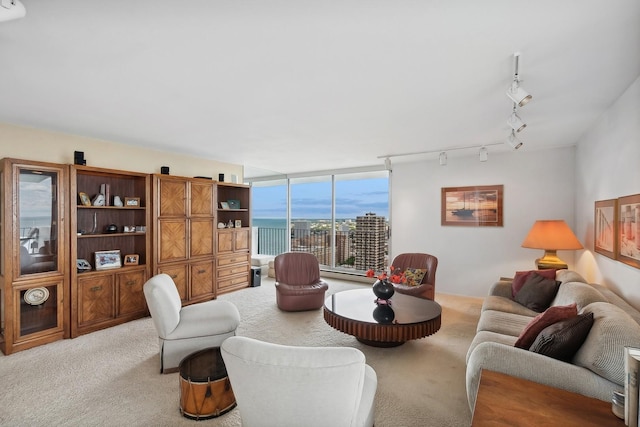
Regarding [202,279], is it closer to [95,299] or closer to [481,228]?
[95,299]

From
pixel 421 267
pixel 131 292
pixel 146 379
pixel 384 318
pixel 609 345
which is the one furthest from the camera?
pixel 421 267

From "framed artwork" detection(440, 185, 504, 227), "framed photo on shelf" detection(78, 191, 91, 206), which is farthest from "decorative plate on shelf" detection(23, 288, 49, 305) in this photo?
"framed artwork" detection(440, 185, 504, 227)

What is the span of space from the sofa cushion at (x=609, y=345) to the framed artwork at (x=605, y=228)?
139cm

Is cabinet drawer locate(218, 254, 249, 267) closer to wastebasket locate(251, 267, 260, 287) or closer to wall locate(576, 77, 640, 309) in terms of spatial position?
wastebasket locate(251, 267, 260, 287)

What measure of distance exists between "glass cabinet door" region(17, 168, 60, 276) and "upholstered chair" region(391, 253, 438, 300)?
169 inches

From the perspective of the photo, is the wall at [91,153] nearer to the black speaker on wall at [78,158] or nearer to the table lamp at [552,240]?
the black speaker on wall at [78,158]

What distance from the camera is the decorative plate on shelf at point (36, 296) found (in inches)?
127

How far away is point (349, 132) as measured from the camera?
3721 mm

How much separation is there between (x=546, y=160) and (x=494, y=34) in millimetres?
3901

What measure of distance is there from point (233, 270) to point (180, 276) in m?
1.10

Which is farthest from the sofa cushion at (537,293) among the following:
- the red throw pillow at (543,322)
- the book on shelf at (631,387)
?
the book on shelf at (631,387)

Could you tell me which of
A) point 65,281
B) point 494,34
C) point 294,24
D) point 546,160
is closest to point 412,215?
point 546,160

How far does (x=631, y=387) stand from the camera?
115 cm

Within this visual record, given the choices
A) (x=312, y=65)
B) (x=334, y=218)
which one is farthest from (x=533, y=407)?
(x=334, y=218)
